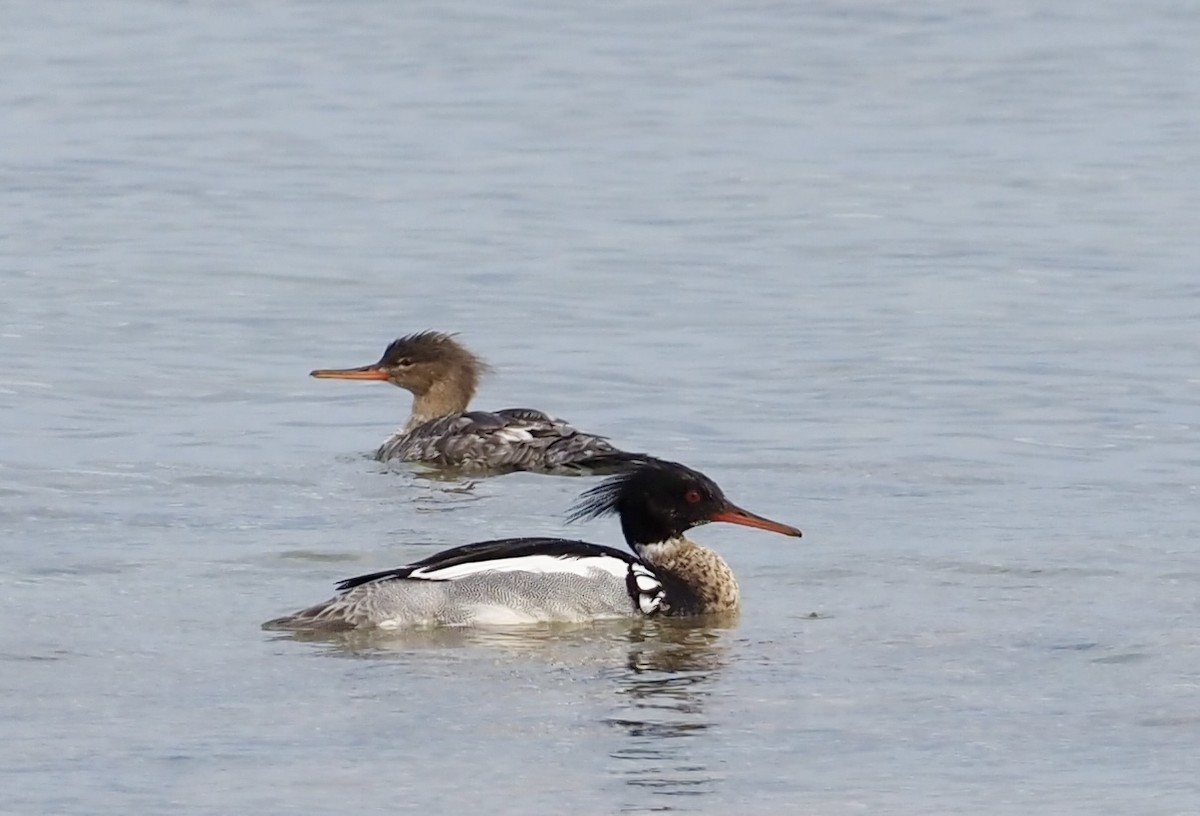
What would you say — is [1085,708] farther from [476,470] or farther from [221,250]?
[221,250]

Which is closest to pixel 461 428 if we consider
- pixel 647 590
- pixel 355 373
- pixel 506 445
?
pixel 506 445

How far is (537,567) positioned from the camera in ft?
34.3

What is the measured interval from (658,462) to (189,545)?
87.2 inches

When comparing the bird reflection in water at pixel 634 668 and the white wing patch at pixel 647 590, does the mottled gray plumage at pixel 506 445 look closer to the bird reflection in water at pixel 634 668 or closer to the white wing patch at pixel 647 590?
the white wing patch at pixel 647 590

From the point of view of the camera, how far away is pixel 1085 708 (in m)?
8.98

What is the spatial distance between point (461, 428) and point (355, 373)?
3.48ft

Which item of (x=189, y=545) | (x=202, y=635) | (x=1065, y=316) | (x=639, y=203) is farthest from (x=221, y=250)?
(x=202, y=635)

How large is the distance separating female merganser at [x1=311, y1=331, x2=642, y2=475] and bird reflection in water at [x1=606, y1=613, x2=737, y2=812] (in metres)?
3.09

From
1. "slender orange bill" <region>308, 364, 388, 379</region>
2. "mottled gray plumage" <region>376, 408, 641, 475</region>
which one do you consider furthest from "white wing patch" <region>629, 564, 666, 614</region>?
"slender orange bill" <region>308, 364, 388, 379</region>

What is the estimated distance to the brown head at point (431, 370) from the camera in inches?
636

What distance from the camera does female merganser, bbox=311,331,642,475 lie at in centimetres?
1424

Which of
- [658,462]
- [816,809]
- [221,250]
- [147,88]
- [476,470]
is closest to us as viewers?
[816,809]

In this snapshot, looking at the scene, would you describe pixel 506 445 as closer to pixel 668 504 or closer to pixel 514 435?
pixel 514 435

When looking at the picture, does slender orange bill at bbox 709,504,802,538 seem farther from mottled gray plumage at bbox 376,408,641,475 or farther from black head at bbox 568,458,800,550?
mottled gray plumage at bbox 376,408,641,475
